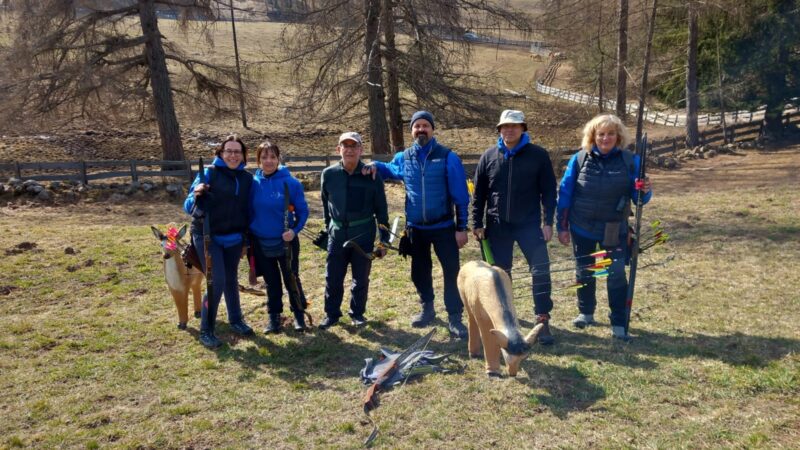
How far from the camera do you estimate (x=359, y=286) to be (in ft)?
18.5

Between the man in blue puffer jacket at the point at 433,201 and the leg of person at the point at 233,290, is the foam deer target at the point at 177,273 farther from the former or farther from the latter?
the man in blue puffer jacket at the point at 433,201

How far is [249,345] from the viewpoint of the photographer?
5.41m

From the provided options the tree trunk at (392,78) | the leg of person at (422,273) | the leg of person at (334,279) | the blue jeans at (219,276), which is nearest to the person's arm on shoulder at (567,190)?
the leg of person at (422,273)

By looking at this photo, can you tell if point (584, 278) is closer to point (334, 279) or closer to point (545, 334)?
point (545, 334)

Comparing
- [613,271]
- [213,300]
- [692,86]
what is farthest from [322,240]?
[692,86]

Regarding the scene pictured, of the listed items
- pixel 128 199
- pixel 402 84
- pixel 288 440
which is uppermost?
pixel 402 84

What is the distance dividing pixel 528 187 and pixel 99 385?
13.0ft

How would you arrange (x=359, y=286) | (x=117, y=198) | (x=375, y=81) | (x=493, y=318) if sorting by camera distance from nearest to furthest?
(x=493, y=318)
(x=359, y=286)
(x=117, y=198)
(x=375, y=81)

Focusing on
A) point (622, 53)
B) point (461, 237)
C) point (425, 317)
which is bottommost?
point (425, 317)

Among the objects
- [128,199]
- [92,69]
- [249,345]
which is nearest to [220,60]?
[92,69]

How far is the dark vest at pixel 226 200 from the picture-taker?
504 centimetres

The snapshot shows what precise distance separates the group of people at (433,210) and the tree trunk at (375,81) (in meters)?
10.1

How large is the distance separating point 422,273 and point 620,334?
6.28ft

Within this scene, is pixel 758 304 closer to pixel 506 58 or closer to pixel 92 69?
pixel 92 69
